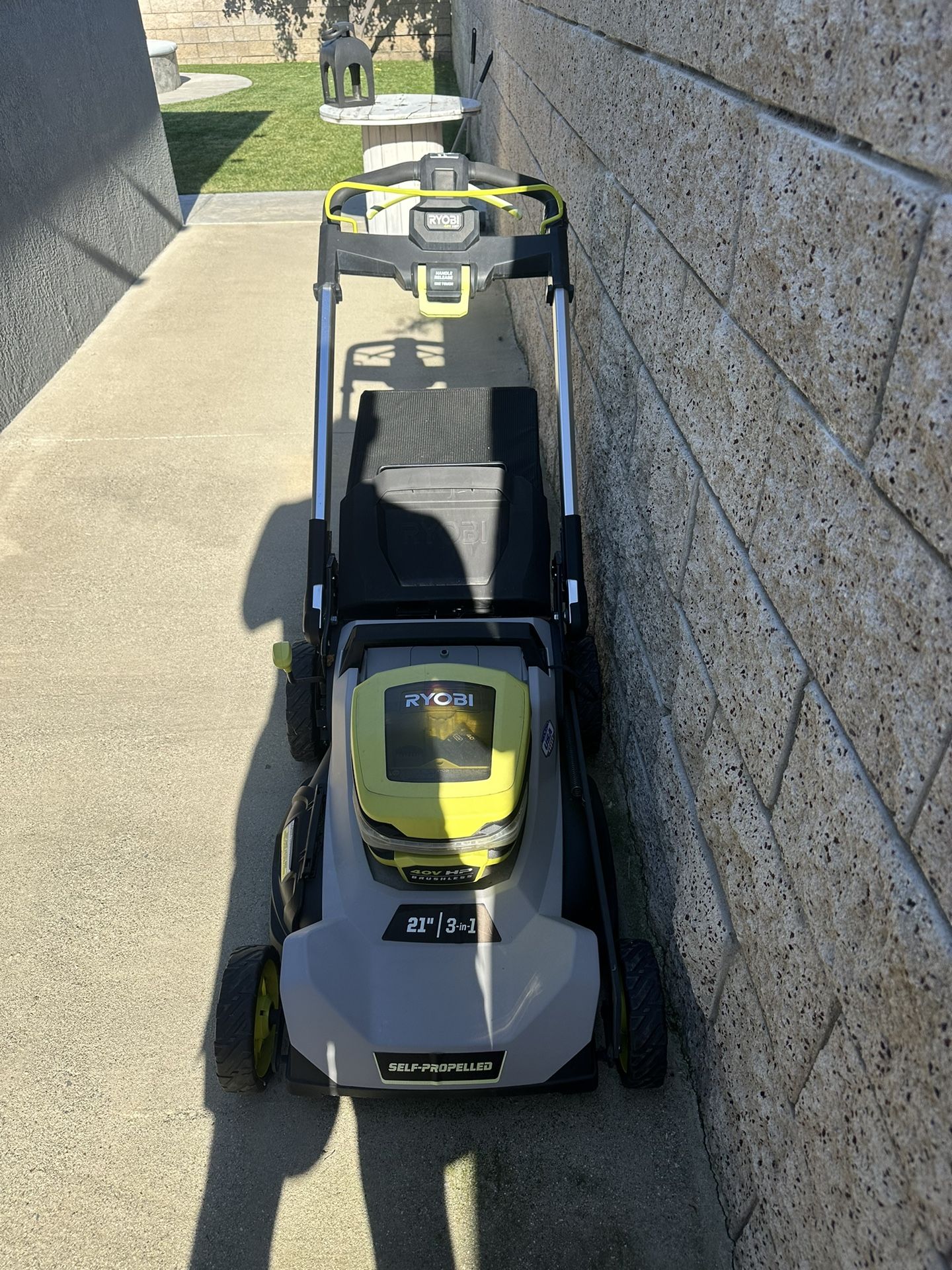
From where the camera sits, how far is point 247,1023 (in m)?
2.17

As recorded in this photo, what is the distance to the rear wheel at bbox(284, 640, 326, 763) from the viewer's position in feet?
9.85

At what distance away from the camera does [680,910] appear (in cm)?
228

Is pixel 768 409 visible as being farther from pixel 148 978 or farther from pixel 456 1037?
pixel 148 978

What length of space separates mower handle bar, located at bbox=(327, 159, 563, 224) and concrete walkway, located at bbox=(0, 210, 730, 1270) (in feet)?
5.43

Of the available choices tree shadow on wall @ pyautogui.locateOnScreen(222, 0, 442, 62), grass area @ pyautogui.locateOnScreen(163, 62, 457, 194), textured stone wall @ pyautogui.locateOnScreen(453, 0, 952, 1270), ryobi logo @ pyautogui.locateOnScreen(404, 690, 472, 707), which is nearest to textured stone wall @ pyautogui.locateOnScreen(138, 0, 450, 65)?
tree shadow on wall @ pyautogui.locateOnScreen(222, 0, 442, 62)

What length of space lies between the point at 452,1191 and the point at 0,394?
501cm

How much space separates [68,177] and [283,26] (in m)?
13.6

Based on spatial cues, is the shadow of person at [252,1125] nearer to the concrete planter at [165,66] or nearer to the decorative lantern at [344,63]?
the decorative lantern at [344,63]

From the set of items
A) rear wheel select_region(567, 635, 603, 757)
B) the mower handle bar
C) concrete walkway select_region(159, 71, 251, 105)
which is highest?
the mower handle bar

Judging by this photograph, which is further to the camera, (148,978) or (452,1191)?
(148,978)

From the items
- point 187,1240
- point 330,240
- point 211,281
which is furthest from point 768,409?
point 211,281

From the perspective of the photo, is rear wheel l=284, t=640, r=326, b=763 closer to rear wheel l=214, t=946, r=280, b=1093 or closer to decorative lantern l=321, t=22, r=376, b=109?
rear wheel l=214, t=946, r=280, b=1093

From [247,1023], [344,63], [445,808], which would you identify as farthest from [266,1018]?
[344,63]

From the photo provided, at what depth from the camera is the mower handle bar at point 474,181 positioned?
305cm
